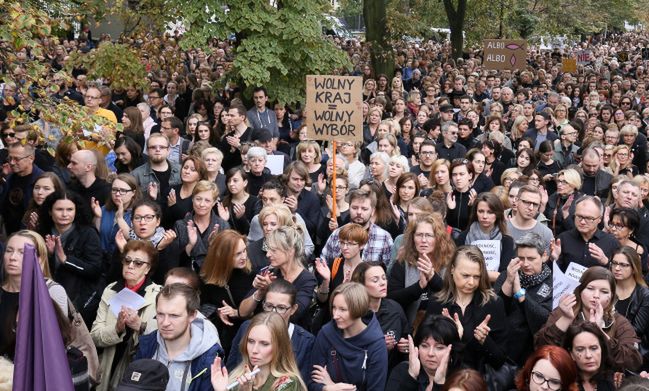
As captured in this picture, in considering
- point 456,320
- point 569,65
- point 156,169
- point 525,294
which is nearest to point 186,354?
point 456,320

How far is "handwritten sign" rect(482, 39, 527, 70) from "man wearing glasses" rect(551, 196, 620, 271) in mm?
15719

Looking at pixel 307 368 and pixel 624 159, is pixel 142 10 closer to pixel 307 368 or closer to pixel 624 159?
pixel 624 159

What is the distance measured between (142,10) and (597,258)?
1084cm

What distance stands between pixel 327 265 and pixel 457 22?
79.5 ft

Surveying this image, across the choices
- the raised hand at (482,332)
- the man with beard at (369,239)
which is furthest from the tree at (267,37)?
the raised hand at (482,332)

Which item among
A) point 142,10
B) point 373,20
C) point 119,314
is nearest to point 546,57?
point 373,20

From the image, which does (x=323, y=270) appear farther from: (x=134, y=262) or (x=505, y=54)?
(x=505, y=54)

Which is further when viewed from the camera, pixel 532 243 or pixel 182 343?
pixel 532 243

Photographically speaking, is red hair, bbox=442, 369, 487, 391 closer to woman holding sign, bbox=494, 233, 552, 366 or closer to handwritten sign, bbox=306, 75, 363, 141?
woman holding sign, bbox=494, 233, 552, 366

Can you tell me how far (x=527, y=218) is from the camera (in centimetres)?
879

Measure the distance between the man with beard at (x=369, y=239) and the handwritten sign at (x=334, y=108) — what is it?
7.19 feet

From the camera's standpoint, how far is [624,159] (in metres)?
12.5

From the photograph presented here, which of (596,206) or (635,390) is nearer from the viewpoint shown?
(635,390)

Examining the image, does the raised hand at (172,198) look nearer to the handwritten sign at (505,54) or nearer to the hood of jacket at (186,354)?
the hood of jacket at (186,354)
